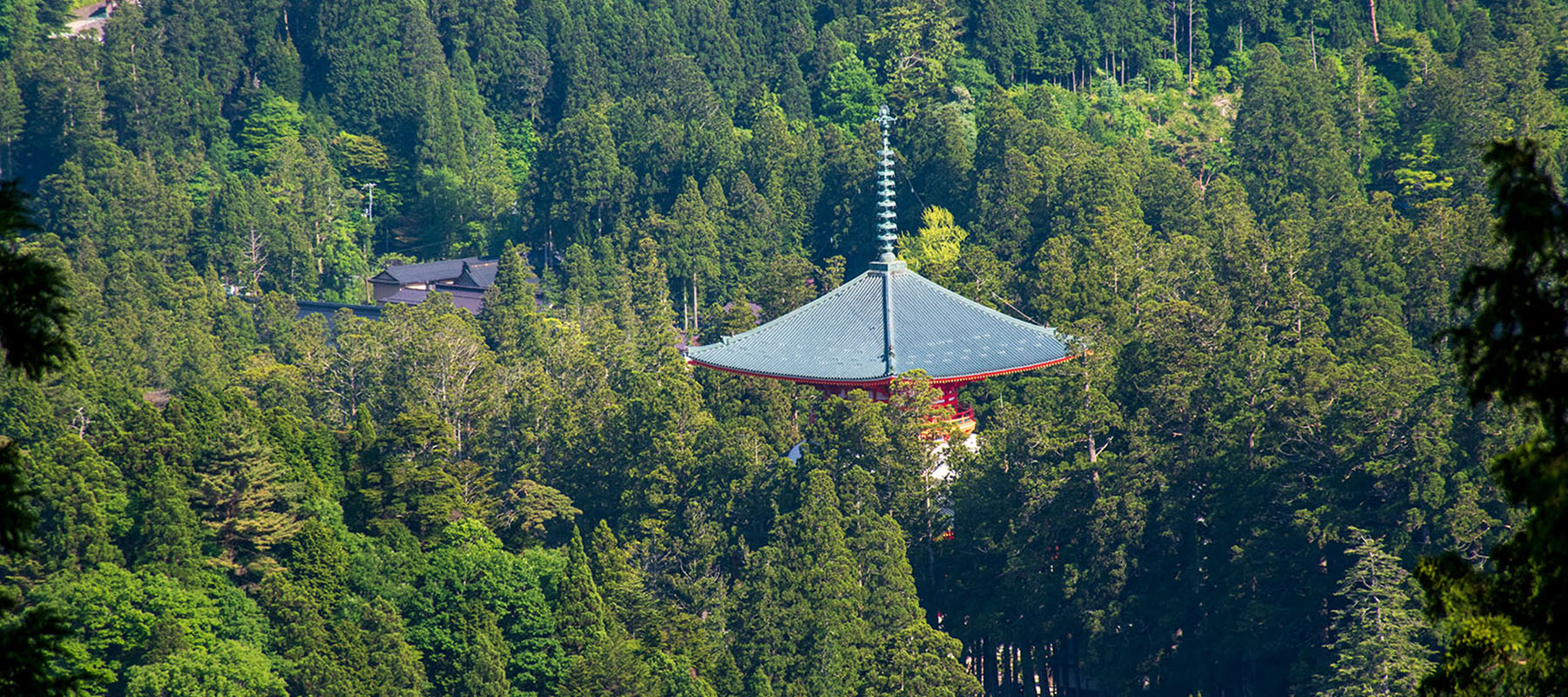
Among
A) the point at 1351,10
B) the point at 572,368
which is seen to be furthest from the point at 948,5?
the point at 572,368

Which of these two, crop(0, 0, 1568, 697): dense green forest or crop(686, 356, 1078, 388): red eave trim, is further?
crop(686, 356, 1078, 388): red eave trim

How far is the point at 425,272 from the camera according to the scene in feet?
240

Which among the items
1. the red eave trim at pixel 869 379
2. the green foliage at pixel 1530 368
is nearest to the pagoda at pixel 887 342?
the red eave trim at pixel 869 379

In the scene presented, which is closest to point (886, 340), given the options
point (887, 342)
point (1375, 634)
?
point (887, 342)

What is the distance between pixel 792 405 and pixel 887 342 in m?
2.66

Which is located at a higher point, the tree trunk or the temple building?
the tree trunk

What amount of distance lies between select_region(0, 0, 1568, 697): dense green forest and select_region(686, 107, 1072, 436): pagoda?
0.96 meters

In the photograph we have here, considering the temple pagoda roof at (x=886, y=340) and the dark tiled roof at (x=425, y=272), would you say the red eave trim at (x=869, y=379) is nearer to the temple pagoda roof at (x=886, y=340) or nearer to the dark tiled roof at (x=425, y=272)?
the temple pagoda roof at (x=886, y=340)

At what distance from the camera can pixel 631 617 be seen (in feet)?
112

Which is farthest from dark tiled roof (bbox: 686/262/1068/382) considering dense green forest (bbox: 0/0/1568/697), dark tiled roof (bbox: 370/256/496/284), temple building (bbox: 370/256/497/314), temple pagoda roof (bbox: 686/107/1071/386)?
dark tiled roof (bbox: 370/256/496/284)

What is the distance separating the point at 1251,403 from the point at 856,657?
28.9ft

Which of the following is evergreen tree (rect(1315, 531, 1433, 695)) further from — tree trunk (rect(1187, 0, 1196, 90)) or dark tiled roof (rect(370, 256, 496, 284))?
tree trunk (rect(1187, 0, 1196, 90))

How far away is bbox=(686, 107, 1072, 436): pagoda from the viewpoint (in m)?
40.6

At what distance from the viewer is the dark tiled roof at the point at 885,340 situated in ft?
133
